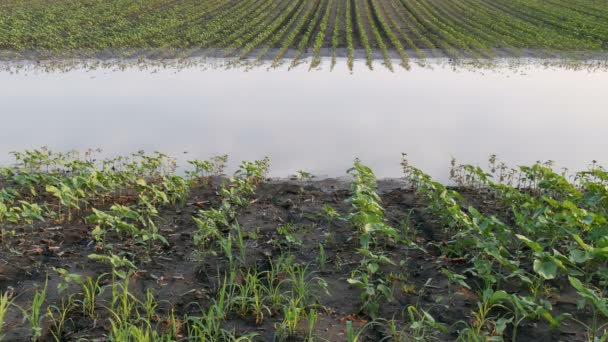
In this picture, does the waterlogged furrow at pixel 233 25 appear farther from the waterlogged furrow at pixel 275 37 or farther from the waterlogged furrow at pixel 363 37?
the waterlogged furrow at pixel 363 37

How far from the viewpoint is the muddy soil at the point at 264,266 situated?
437cm

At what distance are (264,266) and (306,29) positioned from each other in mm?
19797

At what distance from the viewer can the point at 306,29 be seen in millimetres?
23891

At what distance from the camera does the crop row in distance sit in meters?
18.8

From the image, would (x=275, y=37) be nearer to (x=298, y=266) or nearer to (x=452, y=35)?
(x=452, y=35)

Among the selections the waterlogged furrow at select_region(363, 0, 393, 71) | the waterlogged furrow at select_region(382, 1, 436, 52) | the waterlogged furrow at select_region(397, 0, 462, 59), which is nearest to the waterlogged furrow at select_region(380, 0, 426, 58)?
the waterlogged furrow at select_region(382, 1, 436, 52)

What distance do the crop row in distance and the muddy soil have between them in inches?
425

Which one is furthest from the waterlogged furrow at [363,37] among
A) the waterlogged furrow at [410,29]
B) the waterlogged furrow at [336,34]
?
the waterlogged furrow at [410,29]

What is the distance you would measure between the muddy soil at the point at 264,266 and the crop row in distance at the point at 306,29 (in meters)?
10.8

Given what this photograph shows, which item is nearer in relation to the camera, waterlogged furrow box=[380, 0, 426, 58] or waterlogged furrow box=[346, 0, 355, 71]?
waterlogged furrow box=[346, 0, 355, 71]

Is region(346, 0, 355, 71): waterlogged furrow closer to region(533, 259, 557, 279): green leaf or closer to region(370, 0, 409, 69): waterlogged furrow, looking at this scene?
region(370, 0, 409, 69): waterlogged furrow

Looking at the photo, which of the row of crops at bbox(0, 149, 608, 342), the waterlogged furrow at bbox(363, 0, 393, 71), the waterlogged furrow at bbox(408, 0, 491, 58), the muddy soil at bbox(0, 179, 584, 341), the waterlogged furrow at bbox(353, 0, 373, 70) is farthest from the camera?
the waterlogged furrow at bbox(408, 0, 491, 58)

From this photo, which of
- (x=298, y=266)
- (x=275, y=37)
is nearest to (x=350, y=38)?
(x=275, y=37)

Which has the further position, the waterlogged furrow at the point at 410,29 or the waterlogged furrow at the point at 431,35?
the waterlogged furrow at the point at 410,29
